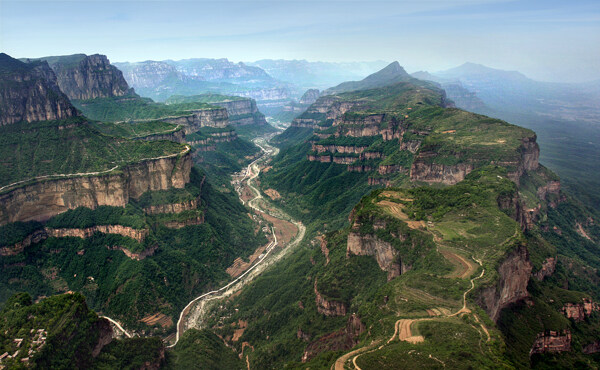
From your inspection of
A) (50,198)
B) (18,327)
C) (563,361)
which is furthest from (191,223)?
(563,361)

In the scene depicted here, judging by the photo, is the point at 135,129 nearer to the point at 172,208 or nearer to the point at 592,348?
the point at 172,208

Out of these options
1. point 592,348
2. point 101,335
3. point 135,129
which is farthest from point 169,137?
point 592,348

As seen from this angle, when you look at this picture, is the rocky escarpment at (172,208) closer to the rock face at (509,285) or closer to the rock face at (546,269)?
the rock face at (509,285)

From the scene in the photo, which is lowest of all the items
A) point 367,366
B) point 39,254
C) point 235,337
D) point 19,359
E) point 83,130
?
point 235,337

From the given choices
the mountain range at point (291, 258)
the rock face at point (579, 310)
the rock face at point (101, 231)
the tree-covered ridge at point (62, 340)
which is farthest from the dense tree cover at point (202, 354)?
the rock face at point (579, 310)

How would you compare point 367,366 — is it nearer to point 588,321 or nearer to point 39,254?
point 588,321

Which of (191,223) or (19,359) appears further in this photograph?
(191,223)
